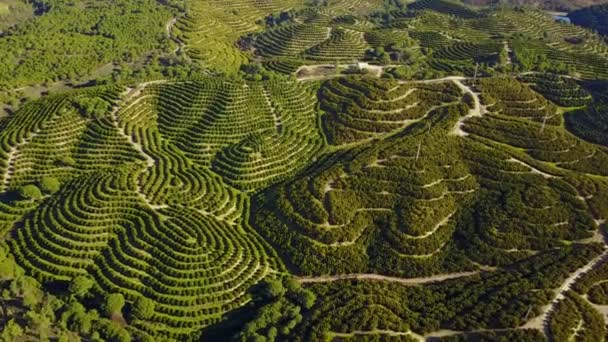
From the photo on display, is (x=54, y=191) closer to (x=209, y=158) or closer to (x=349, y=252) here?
(x=209, y=158)

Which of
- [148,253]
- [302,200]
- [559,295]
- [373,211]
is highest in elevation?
[302,200]

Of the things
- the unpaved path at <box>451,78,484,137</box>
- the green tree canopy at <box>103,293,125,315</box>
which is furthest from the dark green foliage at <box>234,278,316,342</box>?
the unpaved path at <box>451,78,484,137</box>

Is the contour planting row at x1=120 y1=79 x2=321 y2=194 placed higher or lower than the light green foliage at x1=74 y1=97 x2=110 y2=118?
lower

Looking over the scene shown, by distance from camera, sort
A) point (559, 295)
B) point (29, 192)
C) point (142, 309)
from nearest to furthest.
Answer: point (142, 309) → point (559, 295) → point (29, 192)

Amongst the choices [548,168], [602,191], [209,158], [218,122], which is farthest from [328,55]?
[602,191]

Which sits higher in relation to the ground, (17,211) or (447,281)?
(17,211)

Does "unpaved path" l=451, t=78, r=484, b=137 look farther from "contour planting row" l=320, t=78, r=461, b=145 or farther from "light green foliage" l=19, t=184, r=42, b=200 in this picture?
"light green foliage" l=19, t=184, r=42, b=200

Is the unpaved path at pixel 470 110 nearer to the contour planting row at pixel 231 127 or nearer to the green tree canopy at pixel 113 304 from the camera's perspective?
the contour planting row at pixel 231 127

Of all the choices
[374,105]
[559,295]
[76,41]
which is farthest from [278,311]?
[76,41]

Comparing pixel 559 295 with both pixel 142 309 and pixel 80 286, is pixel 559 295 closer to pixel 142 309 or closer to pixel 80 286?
pixel 142 309
